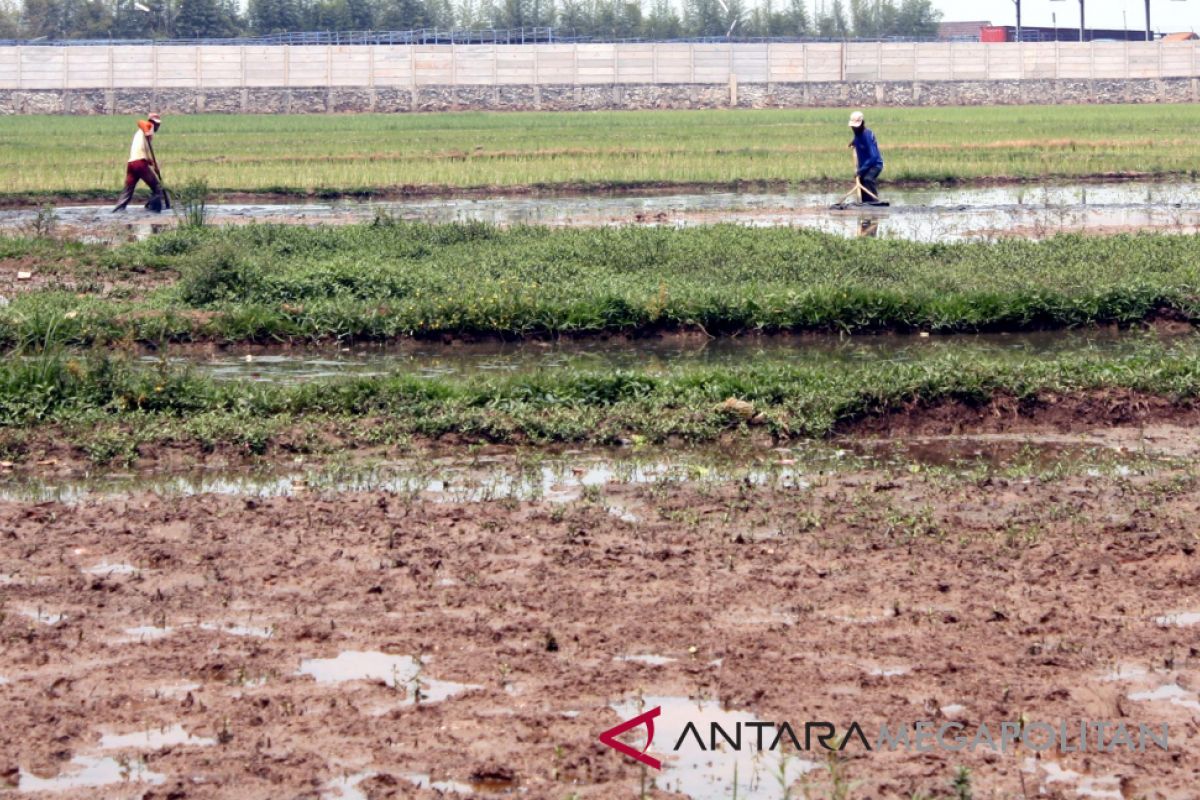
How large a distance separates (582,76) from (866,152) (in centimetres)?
4071

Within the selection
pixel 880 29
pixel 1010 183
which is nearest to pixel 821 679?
pixel 1010 183

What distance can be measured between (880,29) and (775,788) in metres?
104

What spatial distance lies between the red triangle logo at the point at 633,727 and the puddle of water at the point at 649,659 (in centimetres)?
34

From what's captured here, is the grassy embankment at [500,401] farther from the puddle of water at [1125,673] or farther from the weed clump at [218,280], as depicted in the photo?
the puddle of water at [1125,673]

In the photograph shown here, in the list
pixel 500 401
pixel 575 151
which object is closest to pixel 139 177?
pixel 500 401

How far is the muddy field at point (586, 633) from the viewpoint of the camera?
432 centimetres

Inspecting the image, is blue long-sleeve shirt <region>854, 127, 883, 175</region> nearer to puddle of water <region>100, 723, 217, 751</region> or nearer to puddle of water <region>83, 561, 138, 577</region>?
puddle of water <region>83, 561, 138, 577</region>

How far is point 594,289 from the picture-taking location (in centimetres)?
1220

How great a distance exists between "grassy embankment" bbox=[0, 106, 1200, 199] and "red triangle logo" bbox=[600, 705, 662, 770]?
20.3 meters

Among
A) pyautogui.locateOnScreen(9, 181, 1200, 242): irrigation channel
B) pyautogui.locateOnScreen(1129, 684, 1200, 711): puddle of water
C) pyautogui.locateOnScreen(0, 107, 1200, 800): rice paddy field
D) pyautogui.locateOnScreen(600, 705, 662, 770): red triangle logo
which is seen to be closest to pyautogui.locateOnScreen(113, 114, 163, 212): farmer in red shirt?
pyautogui.locateOnScreen(9, 181, 1200, 242): irrigation channel

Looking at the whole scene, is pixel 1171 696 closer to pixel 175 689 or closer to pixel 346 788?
pixel 346 788

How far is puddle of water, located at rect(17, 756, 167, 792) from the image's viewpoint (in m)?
4.23

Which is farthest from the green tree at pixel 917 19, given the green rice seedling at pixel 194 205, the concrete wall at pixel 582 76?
the green rice seedling at pixel 194 205

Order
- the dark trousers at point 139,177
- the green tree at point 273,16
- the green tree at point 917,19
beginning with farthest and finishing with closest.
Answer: the green tree at point 917,19 < the green tree at point 273,16 < the dark trousers at point 139,177
